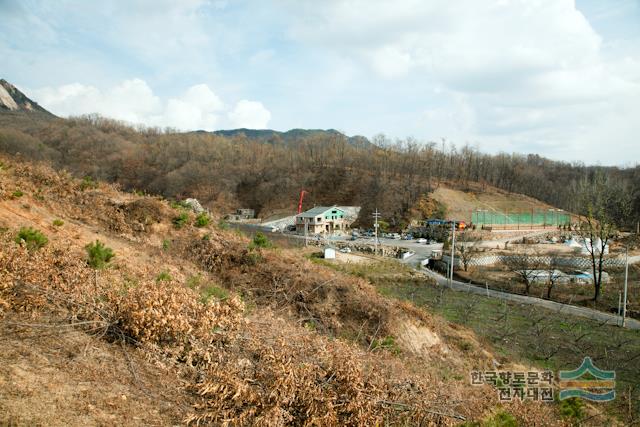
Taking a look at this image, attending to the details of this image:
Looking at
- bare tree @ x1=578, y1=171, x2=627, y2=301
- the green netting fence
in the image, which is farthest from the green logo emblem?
the green netting fence

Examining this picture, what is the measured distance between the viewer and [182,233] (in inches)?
452

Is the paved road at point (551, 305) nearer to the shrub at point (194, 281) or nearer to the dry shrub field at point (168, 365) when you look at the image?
the dry shrub field at point (168, 365)

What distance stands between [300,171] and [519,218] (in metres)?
38.7

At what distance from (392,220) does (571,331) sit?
3719cm

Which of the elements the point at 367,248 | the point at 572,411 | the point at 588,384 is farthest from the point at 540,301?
the point at 572,411

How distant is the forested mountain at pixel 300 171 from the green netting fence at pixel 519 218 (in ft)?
13.9

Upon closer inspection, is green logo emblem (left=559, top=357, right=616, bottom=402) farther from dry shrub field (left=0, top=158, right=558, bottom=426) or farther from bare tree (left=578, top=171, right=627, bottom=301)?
bare tree (left=578, top=171, right=627, bottom=301)

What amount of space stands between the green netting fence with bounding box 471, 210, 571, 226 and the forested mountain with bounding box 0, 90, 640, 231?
4.24 m

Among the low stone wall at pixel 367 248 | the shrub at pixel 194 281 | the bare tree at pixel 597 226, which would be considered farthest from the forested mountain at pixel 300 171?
the shrub at pixel 194 281

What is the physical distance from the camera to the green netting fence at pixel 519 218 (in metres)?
49.6

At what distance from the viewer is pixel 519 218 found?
173ft

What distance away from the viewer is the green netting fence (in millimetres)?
49562

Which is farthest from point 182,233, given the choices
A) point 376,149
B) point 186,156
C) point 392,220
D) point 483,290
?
point 186,156

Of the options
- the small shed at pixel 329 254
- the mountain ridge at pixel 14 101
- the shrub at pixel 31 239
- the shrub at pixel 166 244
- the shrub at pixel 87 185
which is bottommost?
the small shed at pixel 329 254
